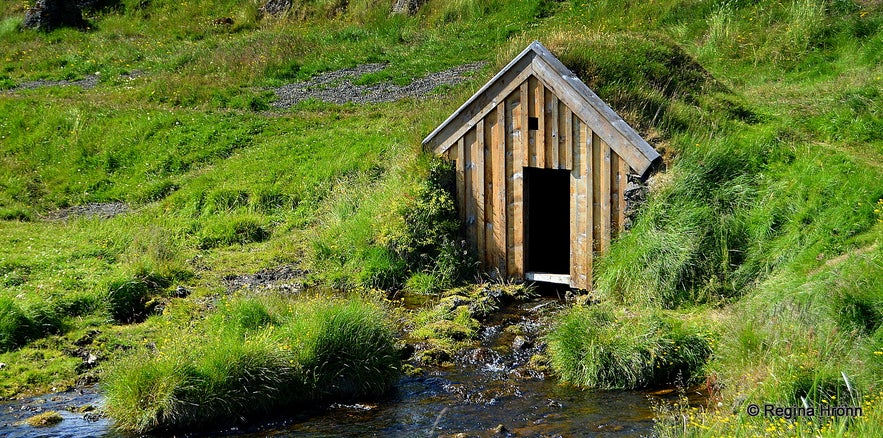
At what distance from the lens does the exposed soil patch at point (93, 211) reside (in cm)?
1914

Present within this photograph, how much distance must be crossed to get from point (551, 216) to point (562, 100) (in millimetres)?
3152

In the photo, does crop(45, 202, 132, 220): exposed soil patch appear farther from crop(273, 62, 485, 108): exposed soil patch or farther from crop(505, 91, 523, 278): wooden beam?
crop(505, 91, 523, 278): wooden beam

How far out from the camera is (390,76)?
24.6 meters

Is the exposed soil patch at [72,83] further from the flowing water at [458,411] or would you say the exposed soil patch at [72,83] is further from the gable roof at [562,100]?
the flowing water at [458,411]

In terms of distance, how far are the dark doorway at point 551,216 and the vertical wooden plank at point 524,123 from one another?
1.57 metres

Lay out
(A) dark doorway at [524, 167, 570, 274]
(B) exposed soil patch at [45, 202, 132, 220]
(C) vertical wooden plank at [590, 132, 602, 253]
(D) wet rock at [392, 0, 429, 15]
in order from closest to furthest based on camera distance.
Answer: (C) vertical wooden plank at [590, 132, 602, 253] → (A) dark doorway at [524, 167, 570, 274] → (B) exposed soil patch at [45, 202, 132, 220] → (D) wet rock at [392, 0, 429, 15]

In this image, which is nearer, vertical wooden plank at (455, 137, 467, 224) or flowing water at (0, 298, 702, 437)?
flowing water at (0, 298, 702, 437)

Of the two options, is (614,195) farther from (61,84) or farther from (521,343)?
(61,84)

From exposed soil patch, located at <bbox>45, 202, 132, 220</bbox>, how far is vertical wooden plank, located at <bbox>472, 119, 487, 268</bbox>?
8.30 meters

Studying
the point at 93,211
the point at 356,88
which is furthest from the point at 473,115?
the point at 356,88

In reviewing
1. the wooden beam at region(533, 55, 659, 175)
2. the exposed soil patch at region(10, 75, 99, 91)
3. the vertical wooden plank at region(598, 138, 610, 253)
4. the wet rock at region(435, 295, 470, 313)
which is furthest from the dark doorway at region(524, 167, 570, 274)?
the exposed soil patch at region(10, 75, 99, 91)

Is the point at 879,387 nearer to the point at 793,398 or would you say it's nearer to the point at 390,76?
the point at 793,398

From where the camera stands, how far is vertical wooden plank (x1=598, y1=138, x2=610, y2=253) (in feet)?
44.8

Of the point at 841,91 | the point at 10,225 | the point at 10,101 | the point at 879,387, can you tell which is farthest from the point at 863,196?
the point at 10,101
